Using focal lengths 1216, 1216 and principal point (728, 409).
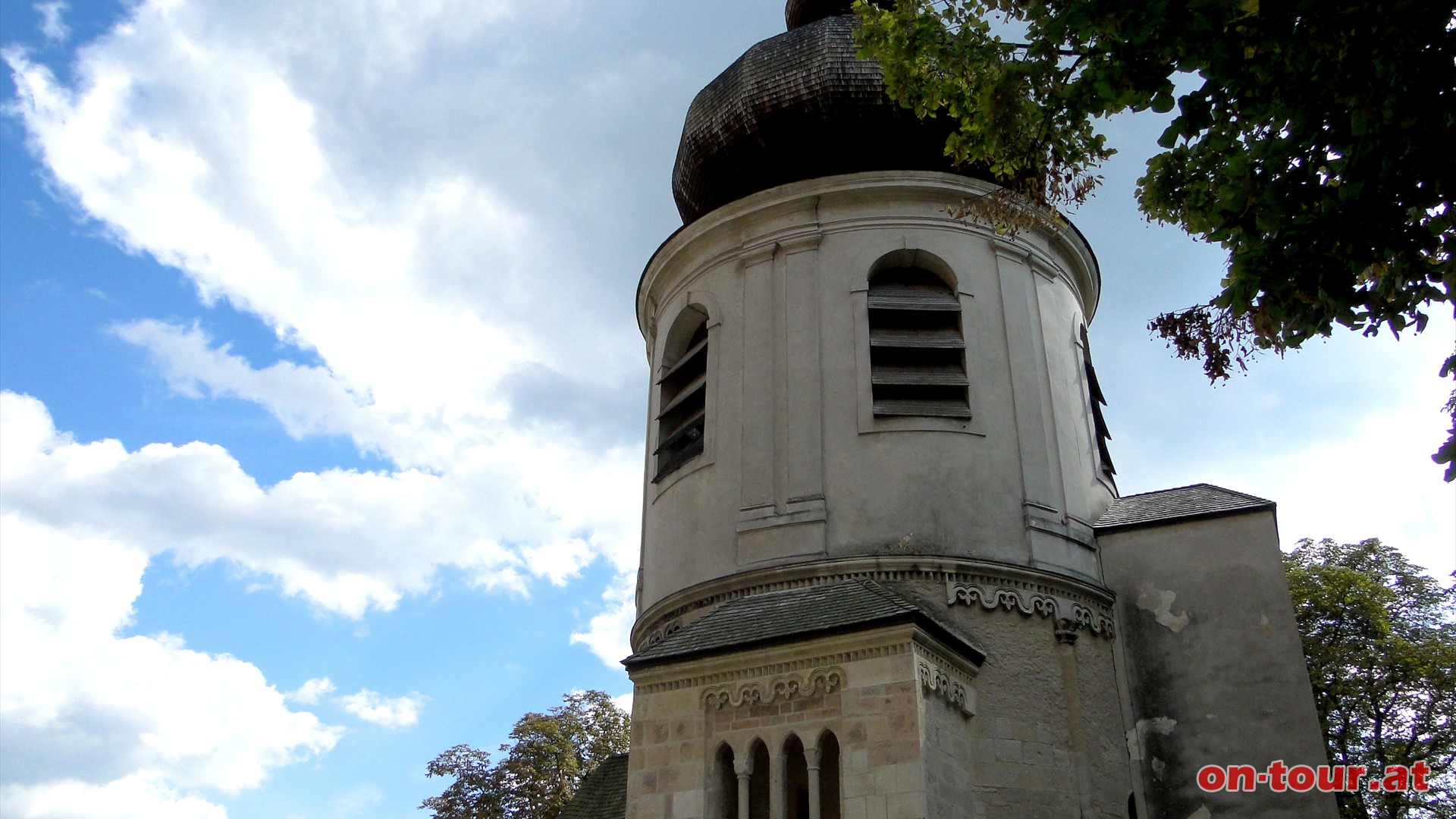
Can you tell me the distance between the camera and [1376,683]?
2148 cm

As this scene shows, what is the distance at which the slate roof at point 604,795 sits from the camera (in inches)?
571

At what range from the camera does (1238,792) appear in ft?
40.2

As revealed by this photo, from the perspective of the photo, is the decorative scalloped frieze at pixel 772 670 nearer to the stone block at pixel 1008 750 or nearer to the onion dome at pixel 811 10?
the stone block at pixel 1008 750

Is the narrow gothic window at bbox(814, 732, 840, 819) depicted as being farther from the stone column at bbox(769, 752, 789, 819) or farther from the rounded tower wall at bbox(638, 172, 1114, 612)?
the rounded tower wall at bbox(638, 172, 1114, 612)

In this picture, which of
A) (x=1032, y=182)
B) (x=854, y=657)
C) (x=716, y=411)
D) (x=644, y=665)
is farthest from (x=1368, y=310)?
(x=716, y=411)

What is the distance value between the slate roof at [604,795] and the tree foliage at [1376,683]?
41.5 ft

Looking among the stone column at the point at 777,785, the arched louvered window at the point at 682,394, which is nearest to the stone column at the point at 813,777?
the stone column at the point at 777,785

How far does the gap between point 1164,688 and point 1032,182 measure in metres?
6.49

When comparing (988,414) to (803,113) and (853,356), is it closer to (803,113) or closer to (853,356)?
(853,356)

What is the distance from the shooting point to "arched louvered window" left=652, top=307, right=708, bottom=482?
601 inches

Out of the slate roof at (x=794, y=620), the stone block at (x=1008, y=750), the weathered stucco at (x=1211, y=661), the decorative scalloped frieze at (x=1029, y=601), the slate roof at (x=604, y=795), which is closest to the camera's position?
the slate roof at (x=794, y=620)

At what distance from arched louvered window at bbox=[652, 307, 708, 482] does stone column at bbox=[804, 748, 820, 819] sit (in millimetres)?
4864

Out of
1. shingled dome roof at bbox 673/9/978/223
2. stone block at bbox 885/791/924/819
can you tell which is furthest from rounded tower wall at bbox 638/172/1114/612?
stone block at bbox 885/791/924/819

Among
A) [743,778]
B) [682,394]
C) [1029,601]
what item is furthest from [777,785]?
[682,394]
